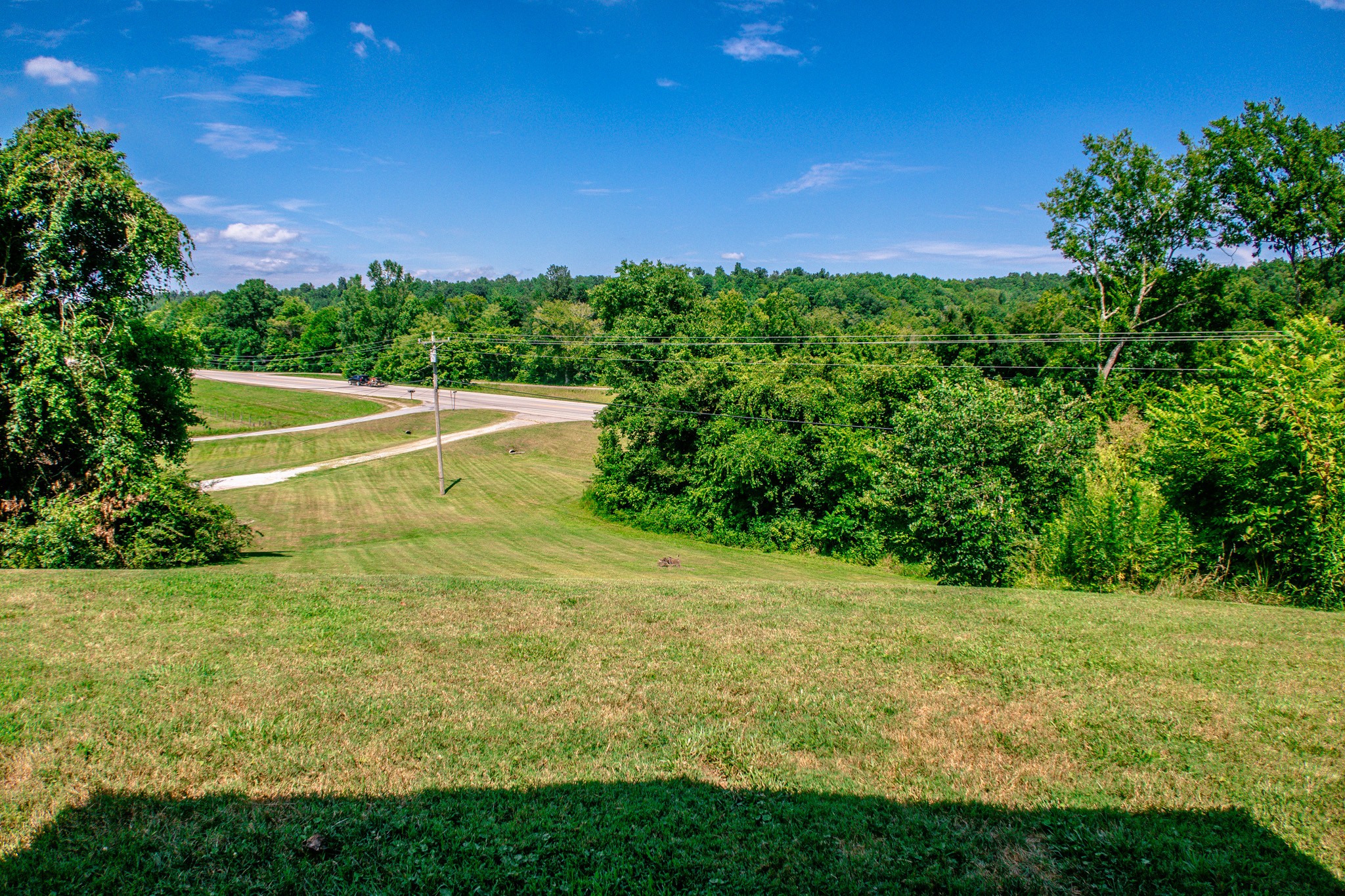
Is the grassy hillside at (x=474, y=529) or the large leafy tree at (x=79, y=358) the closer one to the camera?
the large leafy tree at (x=79, y=358)

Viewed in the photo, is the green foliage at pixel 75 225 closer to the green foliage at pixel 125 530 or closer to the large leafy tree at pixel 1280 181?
the green foliage at pixel 125 530

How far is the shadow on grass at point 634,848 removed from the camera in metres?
4.29

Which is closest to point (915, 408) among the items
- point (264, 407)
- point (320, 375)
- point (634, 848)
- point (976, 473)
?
point (976, 473)

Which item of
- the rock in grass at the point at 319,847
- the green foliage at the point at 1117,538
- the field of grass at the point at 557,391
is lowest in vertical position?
the green foliage at the point at 1117,538

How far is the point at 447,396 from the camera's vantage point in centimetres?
6994

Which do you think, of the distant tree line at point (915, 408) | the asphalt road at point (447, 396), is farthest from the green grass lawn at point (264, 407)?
the distant tree line at point (915, 408)

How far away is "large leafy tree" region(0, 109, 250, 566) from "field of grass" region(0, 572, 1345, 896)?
30.6 feet

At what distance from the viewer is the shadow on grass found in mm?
4293

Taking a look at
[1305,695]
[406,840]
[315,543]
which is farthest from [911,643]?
[315,543]

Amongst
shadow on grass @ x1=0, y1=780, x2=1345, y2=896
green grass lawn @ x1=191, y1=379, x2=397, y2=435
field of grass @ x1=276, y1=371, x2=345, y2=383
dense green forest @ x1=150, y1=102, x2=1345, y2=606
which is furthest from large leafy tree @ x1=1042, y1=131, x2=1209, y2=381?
field of grass @ x1=276, y1=371, x2=345, y2=383

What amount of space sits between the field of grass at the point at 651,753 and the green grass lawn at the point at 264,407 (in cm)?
5253

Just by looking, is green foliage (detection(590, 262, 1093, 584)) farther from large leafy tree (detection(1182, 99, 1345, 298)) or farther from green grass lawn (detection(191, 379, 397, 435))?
green grass lawn (detection(191, 379, 397, 435))

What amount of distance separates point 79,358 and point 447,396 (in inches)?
2085

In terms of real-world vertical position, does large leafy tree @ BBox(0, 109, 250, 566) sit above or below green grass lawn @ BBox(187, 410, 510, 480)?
above
